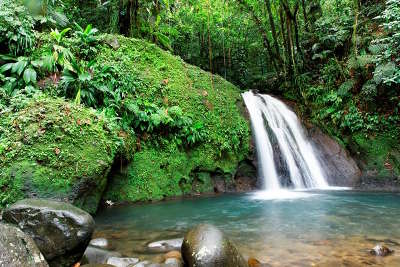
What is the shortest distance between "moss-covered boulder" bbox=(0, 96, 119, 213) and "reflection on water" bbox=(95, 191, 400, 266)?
31.9 inches

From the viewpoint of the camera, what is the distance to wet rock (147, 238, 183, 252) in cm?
403

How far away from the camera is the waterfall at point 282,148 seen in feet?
30.0

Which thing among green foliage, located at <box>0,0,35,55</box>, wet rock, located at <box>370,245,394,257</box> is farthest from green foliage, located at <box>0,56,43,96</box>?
wet rock, located at <box>370,245,394,257</box>

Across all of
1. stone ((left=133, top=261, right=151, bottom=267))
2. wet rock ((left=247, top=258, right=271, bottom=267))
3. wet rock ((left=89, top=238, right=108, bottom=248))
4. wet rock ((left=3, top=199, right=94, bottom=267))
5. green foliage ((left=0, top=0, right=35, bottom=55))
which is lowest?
wet rock ((left=247, top=258, right=271, bottom=267))

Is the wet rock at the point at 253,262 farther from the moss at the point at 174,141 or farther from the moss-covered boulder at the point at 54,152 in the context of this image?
the moss at the point at 174,141

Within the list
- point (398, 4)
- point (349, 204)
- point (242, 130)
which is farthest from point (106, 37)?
point (398, 4)

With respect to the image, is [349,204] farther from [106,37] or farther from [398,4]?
[106,37]

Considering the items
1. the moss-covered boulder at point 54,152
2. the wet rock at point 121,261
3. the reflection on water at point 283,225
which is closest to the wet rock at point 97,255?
the wet rock at point 121,261

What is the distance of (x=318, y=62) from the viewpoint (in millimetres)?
12156

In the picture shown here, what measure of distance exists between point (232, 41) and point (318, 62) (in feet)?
16.4

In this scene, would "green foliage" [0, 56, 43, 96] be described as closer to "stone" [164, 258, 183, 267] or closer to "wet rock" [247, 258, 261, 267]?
"stone" [164, 258, 183, 267]

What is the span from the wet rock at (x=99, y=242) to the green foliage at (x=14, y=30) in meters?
5.42

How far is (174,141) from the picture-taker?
8141 mm

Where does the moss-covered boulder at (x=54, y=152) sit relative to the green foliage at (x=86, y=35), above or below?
below
